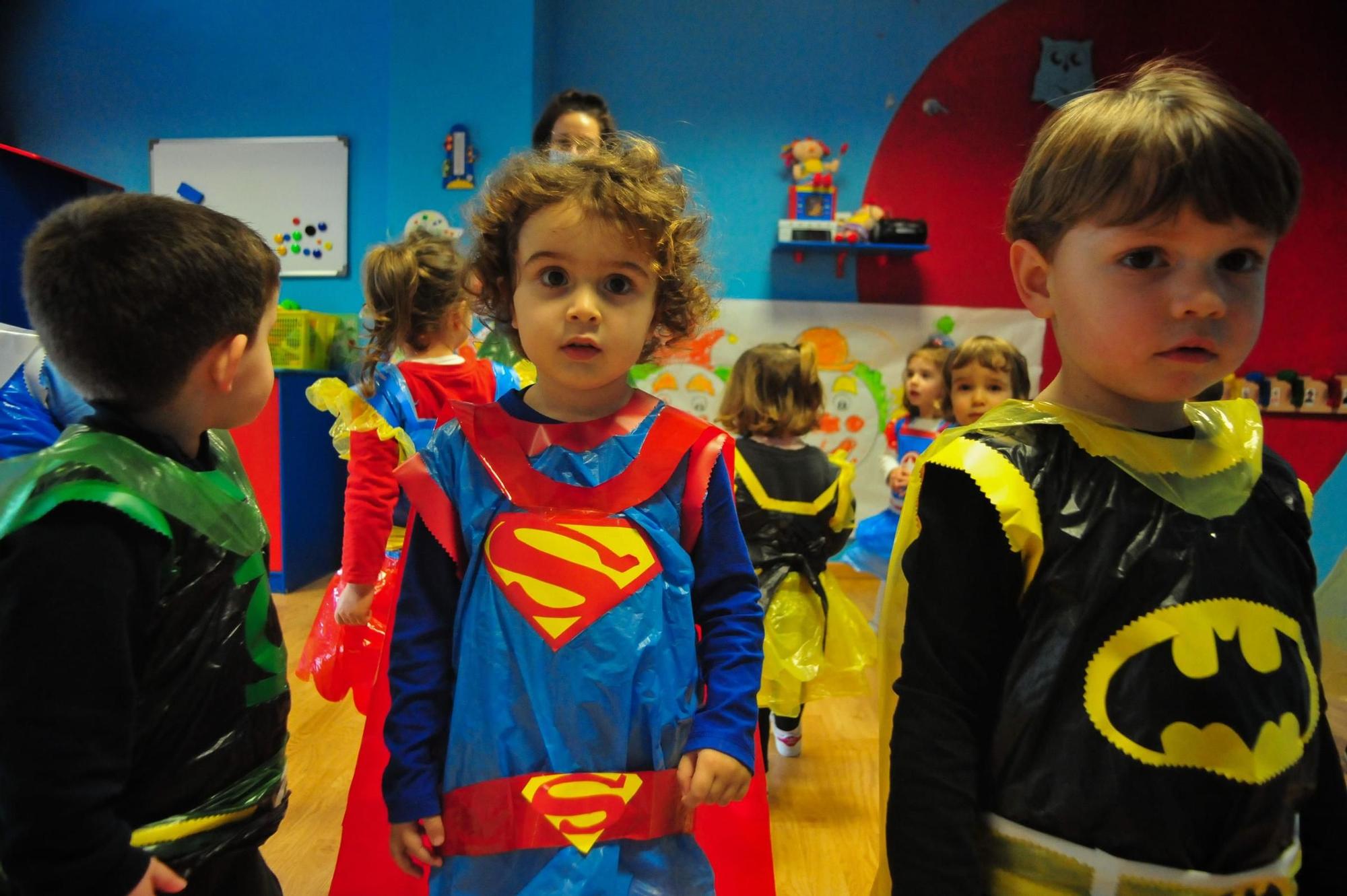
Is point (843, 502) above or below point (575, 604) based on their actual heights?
below

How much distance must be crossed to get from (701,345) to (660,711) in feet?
11.7

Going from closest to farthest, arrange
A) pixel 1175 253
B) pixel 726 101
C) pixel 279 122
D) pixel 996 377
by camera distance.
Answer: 1. pixel 1175 253
2. pixel 996 377
3. pixel 726 101
4. pixel 279 122

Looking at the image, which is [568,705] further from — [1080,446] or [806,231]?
[806,231]

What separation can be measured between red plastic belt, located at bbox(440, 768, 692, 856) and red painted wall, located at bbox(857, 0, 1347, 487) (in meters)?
3.73

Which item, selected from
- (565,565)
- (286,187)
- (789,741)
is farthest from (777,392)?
(286,187)

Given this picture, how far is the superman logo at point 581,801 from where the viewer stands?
0.75m

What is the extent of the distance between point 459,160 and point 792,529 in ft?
8.80

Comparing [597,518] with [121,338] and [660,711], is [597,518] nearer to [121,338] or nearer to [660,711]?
[660,711]

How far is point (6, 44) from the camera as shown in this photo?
451 centimetres

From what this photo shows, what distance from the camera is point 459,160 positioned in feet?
12.3

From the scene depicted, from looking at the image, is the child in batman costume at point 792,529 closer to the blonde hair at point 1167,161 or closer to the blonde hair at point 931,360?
Result: the blonde hair at point 931,360

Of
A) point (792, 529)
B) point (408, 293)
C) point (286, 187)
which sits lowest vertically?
point (792, 529)

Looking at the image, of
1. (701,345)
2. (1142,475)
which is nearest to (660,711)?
(1142,475)

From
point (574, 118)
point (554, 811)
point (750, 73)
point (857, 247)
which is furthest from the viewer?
point (750, 73)
